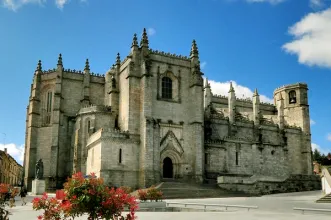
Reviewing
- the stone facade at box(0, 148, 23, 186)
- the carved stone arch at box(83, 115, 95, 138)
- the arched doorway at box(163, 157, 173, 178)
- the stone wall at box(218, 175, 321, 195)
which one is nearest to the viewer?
the stone wall at box(218, 175, 321, 195)

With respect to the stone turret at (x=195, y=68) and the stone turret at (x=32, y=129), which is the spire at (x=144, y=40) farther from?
the stone turret at (x=32, y=129)

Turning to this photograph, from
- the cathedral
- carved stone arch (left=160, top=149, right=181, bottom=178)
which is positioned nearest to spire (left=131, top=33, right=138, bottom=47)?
the cathedral

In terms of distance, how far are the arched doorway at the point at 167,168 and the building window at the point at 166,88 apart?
6.68 metres

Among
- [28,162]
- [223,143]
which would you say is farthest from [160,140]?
[28,162]

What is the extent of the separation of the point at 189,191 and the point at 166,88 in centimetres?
1199

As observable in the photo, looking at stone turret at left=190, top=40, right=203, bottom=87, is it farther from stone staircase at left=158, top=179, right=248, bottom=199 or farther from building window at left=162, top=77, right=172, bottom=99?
stone staircase at left=158, top=179, right=248, bottom=199

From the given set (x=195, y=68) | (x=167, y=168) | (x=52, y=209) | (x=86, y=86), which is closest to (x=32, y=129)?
(x=86, y=86)

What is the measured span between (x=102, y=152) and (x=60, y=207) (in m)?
27.0

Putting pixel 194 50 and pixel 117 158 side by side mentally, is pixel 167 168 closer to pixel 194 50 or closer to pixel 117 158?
pixel 117 158

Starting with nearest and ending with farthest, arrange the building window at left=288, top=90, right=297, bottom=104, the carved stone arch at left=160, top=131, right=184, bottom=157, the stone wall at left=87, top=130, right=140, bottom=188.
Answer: the stone wall at left=87, top=130, right=140, bottom=188 < the carved stone arch at left=160, top=131, right=184, bottom=157 < the building window at left=288, top=90, right=297, bottom=104

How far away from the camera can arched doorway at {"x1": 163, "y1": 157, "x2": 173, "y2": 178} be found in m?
38.4

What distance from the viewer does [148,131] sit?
3634 centimetres

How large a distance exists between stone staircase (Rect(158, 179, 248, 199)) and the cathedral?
1595 mm

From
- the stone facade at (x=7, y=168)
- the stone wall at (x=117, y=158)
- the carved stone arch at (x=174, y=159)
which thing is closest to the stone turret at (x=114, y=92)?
the stone wall at (x=117, y=158)
